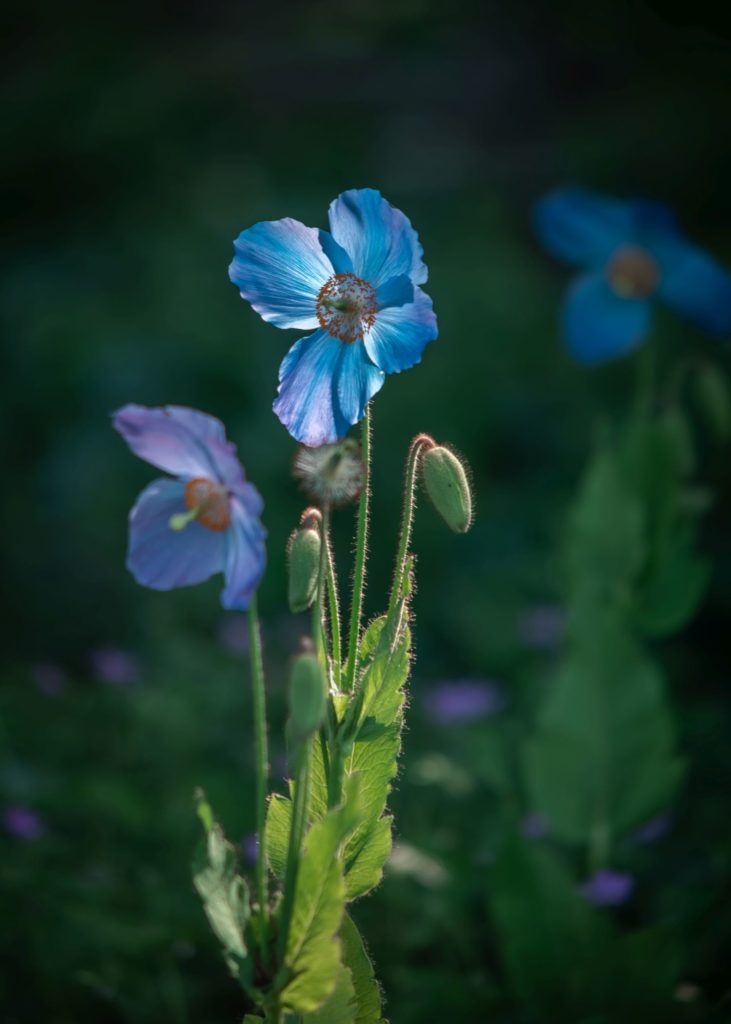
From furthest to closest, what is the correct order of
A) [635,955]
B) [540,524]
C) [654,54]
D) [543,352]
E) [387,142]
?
[387,142], [654,54], [543,352], [540,524], [635,955]

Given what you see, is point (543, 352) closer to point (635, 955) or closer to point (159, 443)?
point (635, 955)

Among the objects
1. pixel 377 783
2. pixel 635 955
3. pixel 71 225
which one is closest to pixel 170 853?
pixel 635 955

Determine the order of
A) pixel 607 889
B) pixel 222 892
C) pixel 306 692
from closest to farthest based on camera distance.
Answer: pixel 306 692 → pixel 222 892 → pixel 607 889

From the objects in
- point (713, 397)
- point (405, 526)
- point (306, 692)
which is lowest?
point (306, 692)

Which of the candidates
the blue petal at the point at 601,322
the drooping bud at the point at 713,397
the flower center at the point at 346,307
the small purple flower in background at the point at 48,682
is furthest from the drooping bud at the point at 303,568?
the small purple flower in background at the point at 48,682

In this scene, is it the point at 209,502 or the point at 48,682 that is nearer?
the point at 209,502

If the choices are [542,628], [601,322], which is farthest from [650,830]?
[601,322]

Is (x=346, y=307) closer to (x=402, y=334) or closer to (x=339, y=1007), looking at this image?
(x=402, y=334)

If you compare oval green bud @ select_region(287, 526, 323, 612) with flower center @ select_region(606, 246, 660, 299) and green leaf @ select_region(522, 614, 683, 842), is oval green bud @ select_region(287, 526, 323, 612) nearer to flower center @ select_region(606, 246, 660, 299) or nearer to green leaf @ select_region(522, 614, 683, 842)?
green leaf @ select_region(522, 614, 683, 842)
